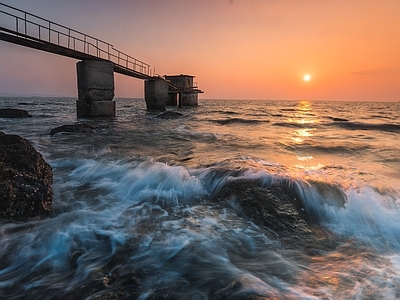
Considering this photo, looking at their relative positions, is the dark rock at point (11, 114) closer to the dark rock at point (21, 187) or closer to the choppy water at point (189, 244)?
the choppy water at point (189, 244)

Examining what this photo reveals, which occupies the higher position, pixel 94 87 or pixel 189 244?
pixel 94 87

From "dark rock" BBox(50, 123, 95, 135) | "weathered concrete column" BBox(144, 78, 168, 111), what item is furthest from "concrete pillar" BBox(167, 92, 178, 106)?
"dark rock" BBox(50, 123, 95, 135)

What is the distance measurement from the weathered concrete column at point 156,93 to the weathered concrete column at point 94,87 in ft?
35.2

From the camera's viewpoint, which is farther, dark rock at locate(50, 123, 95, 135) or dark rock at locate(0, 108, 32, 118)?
dark rock at locate(0, 108, 32, 118)

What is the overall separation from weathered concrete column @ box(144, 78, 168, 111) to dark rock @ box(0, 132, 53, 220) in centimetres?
2719

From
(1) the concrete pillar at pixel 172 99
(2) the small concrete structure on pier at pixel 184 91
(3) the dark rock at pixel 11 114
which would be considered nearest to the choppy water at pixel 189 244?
(3) the dark rock at pixel 11 114

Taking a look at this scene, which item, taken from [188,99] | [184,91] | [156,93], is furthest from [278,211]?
[188,99]

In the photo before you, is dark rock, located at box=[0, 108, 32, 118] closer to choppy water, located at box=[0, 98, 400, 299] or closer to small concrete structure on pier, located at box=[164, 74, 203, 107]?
choppy water, located at box=[0, 98, 400, 299]

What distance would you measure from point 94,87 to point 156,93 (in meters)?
12.7

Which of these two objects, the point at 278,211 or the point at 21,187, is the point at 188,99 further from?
the point at 21,187

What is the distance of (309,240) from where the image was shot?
3.56 metres

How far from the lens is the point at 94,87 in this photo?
19328mm

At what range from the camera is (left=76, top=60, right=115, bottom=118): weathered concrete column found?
754 inches

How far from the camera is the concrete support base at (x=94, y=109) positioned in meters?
19.9
